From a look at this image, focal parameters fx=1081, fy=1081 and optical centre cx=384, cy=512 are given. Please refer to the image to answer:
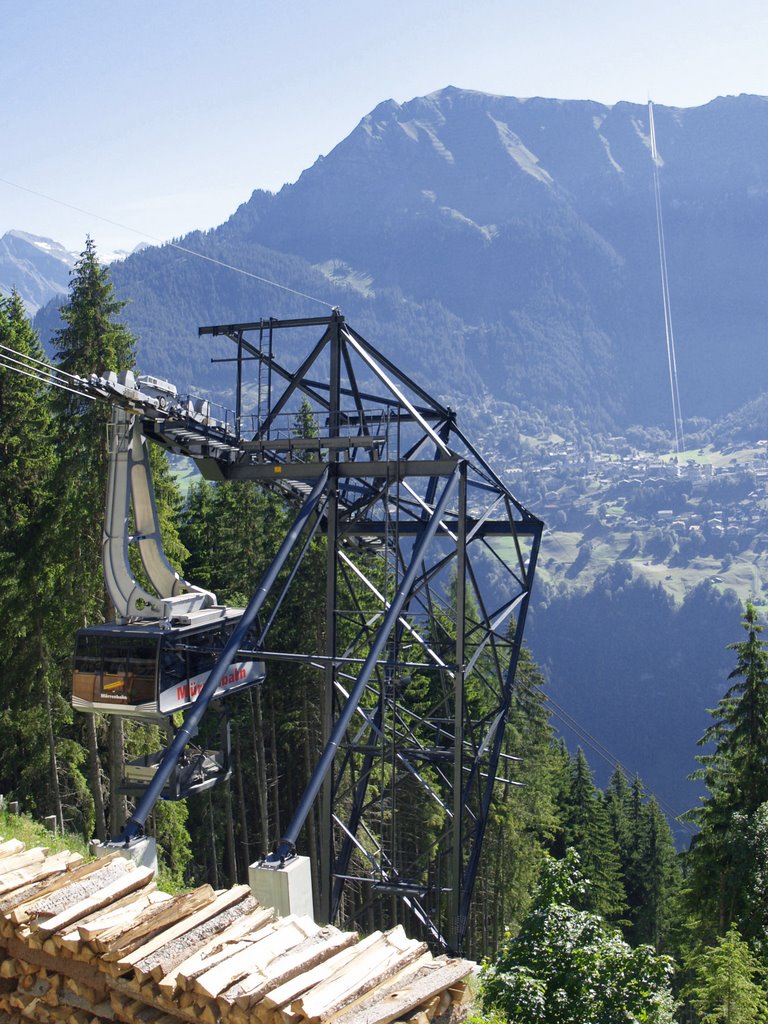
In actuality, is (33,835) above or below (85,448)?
below

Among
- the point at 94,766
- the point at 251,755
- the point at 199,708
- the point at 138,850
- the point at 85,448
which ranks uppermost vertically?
the point at 85,448

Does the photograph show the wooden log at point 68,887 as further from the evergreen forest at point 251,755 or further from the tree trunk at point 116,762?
the tree trunk at point 116,762

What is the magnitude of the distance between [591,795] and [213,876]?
24.3m

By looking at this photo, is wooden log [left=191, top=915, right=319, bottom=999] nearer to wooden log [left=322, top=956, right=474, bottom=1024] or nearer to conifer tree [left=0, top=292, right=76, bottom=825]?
wooden log [left=322, top=956, right=474, bottom=1024]

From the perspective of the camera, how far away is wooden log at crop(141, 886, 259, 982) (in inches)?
331

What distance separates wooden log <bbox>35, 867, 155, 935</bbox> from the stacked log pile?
1 centimetres

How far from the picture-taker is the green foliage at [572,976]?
918 centimetres

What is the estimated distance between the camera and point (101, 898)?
9359 mm

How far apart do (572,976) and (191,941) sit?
3468 mm

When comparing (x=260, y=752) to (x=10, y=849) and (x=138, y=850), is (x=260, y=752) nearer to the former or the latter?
(x=138, y=850)

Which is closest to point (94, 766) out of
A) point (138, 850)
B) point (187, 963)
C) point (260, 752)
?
point (260, 752)

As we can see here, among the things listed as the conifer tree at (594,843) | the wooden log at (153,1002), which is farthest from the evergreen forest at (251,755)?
the wooden log at (153,1002)

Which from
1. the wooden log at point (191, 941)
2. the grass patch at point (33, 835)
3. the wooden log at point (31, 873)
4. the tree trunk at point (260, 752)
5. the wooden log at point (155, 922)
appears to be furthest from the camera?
the tree trunk at point (260, 752)

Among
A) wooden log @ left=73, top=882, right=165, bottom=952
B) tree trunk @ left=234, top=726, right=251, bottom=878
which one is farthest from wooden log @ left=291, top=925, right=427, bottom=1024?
tree trunk @ left=234, top=726, right=251, bottom=878
